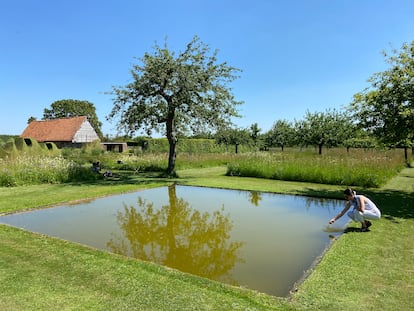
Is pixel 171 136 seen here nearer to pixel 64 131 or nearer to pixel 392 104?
pixel 392 104

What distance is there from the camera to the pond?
4895 millimetres

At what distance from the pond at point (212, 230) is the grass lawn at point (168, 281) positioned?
1.38 feet

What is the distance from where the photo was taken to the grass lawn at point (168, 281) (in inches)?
139

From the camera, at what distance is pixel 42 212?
27.2 feet

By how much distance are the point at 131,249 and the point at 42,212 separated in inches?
158

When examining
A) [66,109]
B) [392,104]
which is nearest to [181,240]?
[392,104]

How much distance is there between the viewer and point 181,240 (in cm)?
625

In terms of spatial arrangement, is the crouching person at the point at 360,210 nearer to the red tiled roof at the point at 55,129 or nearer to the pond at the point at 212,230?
the pond at the point at 212,230

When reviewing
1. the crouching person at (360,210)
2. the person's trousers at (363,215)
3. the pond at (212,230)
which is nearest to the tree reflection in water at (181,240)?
the pond at (212,230)

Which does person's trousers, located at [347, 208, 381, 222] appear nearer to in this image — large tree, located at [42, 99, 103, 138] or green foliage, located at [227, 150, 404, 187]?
green foliage, located at [227, 150, 404, 187]

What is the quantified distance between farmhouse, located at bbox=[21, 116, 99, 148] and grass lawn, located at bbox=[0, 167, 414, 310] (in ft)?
117

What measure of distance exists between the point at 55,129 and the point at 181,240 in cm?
4072

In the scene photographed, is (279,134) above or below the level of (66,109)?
below

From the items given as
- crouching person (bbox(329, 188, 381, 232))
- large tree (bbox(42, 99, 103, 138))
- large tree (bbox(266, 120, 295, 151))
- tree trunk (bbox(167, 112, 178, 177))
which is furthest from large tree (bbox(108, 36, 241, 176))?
large tree (bbox(42, 99, 103, 138))
